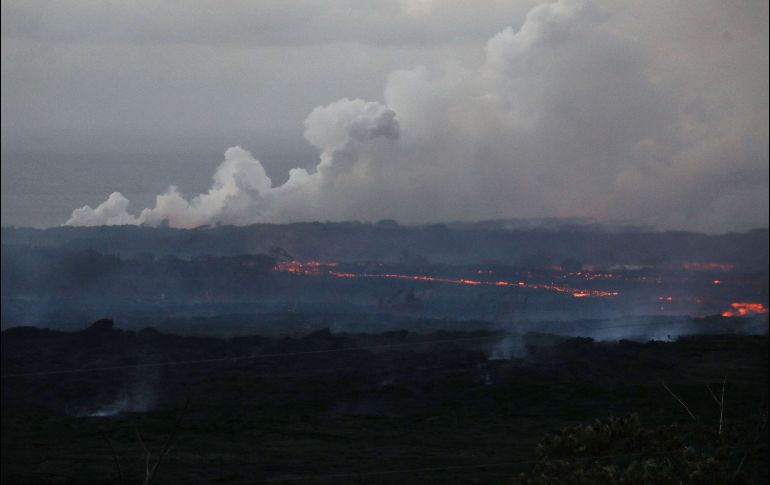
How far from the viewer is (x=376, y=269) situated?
12362 centimetres

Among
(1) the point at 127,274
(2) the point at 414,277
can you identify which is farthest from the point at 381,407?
(1) the point at 127,274

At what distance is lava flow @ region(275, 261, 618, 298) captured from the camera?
104 metres

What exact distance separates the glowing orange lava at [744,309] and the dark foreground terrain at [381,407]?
4.50m

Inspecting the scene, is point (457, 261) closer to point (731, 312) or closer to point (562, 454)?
point (731, 312)

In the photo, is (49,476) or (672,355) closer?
(49,476)

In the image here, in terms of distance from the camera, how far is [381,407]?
66.6 m

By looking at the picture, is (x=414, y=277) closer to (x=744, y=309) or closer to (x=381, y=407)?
(x=744, y=309)

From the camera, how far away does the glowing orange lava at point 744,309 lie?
290 ft

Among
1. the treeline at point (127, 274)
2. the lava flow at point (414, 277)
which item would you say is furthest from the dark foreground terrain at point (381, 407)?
the treeline at point (127, 274)

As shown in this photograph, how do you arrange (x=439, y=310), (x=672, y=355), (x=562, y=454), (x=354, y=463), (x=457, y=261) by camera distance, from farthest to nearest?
(x=457, y=261) < (x=439, y=310) < (x=672, y=355) < (x=354, y=463) < (x=562, y=454)

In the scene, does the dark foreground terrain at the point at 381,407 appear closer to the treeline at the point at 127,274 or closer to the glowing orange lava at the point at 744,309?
the glowing orange lava at the point at 744,309

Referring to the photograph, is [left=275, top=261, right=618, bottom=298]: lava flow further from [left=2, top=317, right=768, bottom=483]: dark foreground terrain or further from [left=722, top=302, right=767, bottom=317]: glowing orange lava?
[left=2, top=317, right=768, bottom=483]: dark foreground terrain

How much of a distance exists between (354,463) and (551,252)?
81.4 m

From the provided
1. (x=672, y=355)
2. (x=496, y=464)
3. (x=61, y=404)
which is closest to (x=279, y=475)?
(x=496, y=464)
